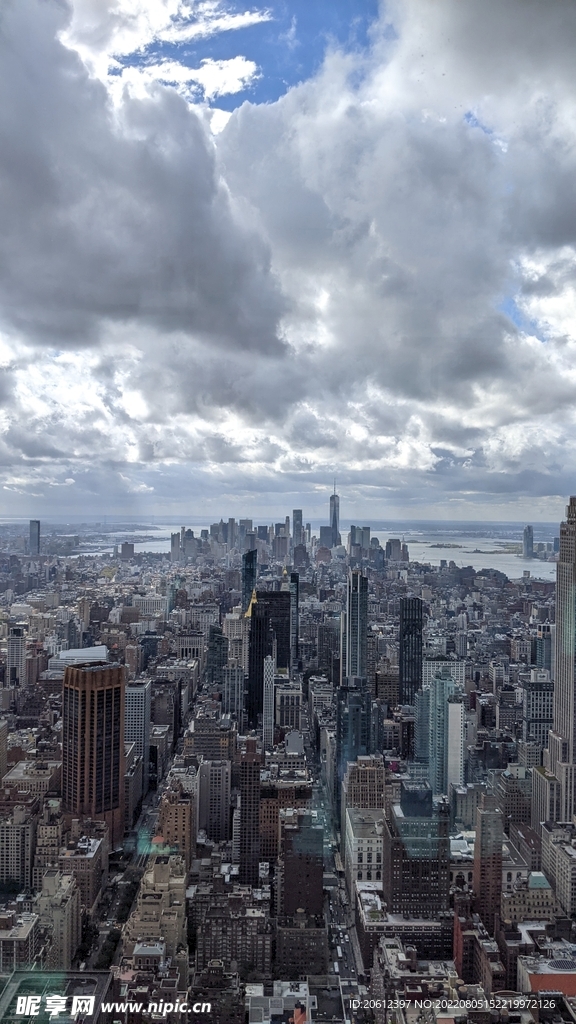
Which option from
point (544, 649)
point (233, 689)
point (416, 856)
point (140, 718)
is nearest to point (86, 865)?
point (416, 856)

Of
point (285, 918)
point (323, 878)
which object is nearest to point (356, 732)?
point (323, 878)

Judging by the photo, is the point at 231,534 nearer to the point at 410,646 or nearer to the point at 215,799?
the point at 410,646

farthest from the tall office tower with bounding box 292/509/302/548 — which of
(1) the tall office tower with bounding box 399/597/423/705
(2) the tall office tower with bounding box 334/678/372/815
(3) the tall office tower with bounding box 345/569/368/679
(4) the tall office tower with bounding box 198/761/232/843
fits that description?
(4) the tall office tower with bounding box 198/761/232/843

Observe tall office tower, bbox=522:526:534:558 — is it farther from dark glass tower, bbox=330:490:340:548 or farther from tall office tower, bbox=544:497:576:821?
dark glass tower, bbox=330:490:340:548

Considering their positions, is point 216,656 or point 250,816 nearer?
point 250,816

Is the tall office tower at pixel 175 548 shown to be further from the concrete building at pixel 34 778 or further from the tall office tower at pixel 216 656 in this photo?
the tall office tower at pixel 216 656

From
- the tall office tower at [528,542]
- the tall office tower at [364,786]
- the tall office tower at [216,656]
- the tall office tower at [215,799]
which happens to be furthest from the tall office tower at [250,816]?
the tall office tower at [528,542]
